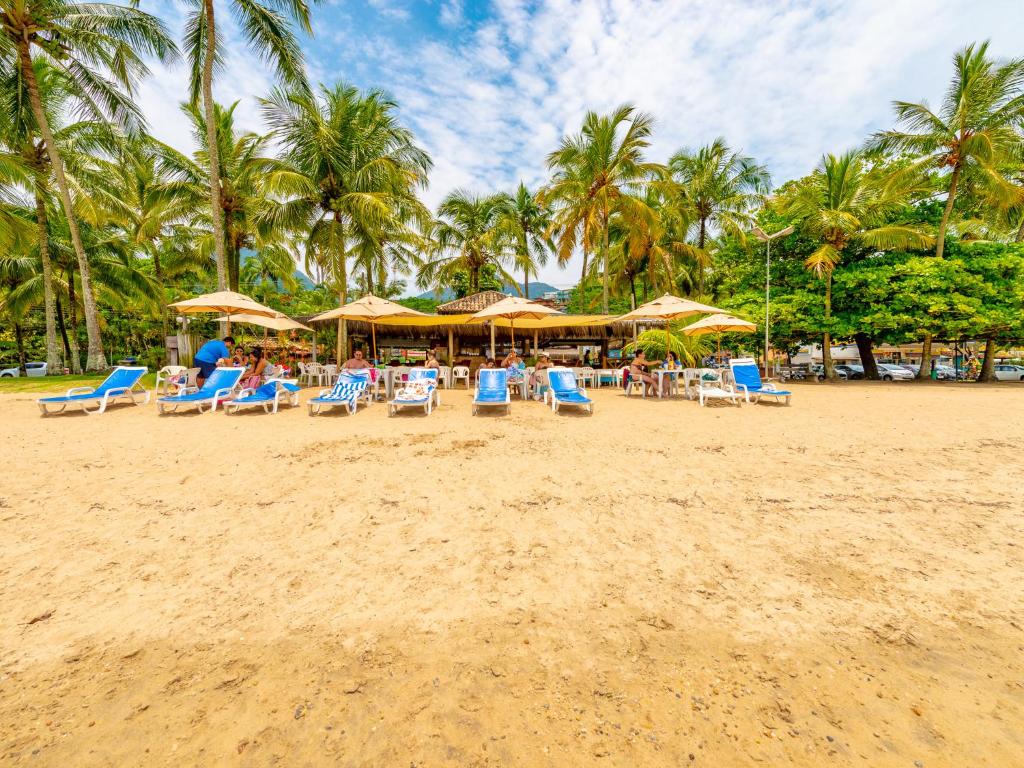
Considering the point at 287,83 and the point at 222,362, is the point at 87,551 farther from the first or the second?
the point at 287,83

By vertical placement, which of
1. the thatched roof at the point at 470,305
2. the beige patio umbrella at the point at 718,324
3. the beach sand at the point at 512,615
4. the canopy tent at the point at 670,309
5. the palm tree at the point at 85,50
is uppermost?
the palm tree at the point at 85,50

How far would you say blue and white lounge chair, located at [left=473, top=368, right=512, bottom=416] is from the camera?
Answer: 27.6 feet

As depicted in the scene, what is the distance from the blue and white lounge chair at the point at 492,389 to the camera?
27.6 feet

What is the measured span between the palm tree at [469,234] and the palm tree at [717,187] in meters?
9.49

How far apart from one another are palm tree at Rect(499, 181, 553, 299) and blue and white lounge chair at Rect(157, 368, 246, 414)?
16361 mm

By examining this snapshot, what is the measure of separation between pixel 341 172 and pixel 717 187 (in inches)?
711

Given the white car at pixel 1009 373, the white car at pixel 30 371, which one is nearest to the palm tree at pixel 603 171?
the white car at pixel 1009 373

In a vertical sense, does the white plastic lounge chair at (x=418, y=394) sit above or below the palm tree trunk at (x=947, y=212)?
below

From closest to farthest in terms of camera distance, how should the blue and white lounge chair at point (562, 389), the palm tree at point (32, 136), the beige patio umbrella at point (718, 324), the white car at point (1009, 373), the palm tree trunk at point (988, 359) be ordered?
the blue and white lounge chair at point (562, 389) → the beige patio umbrella at point (718, 324) → the palm tree at point (32, 136) → the palm tree trunk at point (988, 359) → the white car at point (1009, 373)

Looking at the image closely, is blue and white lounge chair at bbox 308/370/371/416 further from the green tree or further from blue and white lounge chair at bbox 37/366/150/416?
the green tree

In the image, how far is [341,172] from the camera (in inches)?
600

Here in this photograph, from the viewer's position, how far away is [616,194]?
17.0m

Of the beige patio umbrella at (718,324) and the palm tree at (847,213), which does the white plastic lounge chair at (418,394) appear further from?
the palm tree at (847,213)

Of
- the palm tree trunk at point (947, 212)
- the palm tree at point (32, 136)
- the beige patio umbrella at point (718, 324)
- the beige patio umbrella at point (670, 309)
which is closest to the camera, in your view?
the beige patio umbrella at point (670, 309)
